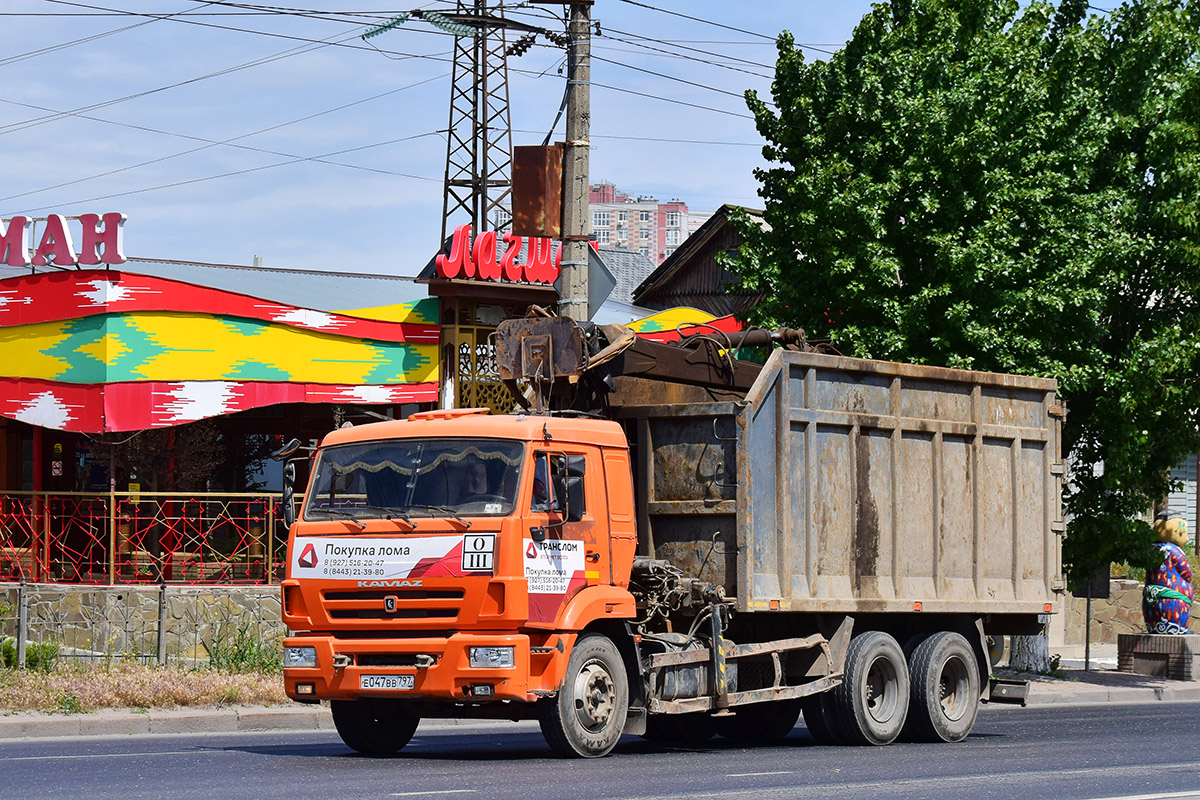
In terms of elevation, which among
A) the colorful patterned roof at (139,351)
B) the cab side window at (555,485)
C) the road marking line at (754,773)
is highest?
the colorful patterned roof at (139,351)

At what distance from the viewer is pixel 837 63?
79.9 feet

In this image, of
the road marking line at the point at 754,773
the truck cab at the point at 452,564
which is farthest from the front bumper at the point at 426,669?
the road marking line at the point at 754,773

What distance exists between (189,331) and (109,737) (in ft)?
33.6

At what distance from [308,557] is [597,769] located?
8.98 ft

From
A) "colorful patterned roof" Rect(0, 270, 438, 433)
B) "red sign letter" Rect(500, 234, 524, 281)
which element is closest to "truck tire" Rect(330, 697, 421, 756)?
"colorful patterned roof" Rect(0, 270, 438, 433)

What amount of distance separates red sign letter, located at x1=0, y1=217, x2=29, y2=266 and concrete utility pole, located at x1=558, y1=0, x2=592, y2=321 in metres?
10.7

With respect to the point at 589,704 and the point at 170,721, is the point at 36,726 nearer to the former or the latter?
the point at 170,721

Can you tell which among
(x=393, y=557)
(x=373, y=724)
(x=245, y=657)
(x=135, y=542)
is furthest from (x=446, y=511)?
(x=135, y=542)

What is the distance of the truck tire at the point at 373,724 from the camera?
13.1m

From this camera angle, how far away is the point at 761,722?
51.4ft

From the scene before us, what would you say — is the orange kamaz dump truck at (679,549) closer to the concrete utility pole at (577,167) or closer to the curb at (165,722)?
the concrete utility pole at (577,167)

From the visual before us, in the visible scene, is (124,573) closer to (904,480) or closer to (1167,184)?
(904,480)

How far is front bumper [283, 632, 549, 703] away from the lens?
11.7 meters

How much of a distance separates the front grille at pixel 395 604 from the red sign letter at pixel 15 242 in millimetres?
13837
